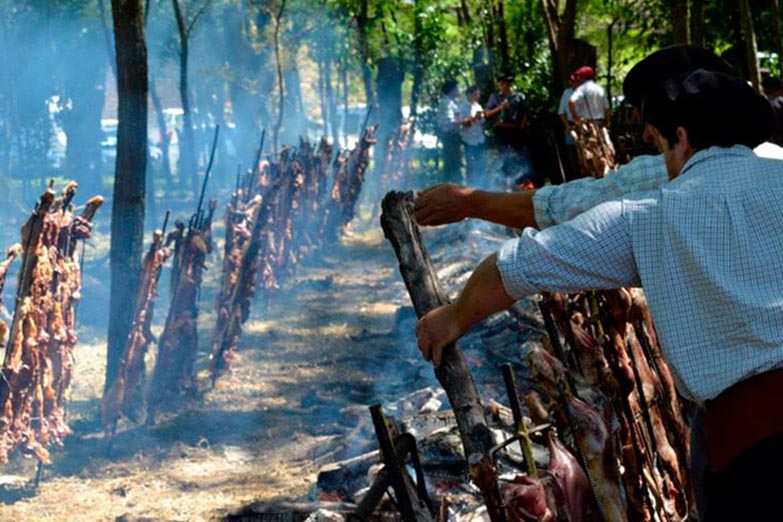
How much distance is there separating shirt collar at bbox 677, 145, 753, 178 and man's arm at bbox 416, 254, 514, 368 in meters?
0.55

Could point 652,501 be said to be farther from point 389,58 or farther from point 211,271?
point 389,58

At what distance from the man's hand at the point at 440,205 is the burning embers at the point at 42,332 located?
370 centimetres

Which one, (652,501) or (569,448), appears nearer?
(569,448)

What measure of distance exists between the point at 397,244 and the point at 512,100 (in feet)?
53.8

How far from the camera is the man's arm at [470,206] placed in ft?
11.4

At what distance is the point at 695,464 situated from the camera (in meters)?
2.98

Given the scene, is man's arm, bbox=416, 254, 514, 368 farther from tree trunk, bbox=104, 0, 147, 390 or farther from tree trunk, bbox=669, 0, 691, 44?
tree trunk, bbox=669, 0, 691, 44

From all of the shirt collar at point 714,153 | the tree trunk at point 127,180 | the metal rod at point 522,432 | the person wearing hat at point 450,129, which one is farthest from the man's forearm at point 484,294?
the person wearing hat at point 450,129

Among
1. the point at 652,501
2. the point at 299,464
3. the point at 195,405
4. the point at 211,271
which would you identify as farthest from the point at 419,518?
the point at 211,271

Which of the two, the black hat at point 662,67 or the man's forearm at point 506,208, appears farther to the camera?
the man's forearm at point 506,208

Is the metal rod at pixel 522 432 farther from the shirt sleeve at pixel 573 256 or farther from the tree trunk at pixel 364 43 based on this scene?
the tree trunk at pixel 364 43

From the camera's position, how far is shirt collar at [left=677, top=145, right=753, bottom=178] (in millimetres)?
2711

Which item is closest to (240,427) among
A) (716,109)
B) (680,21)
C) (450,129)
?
(716,109)

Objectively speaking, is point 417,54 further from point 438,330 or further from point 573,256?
point 573,256
